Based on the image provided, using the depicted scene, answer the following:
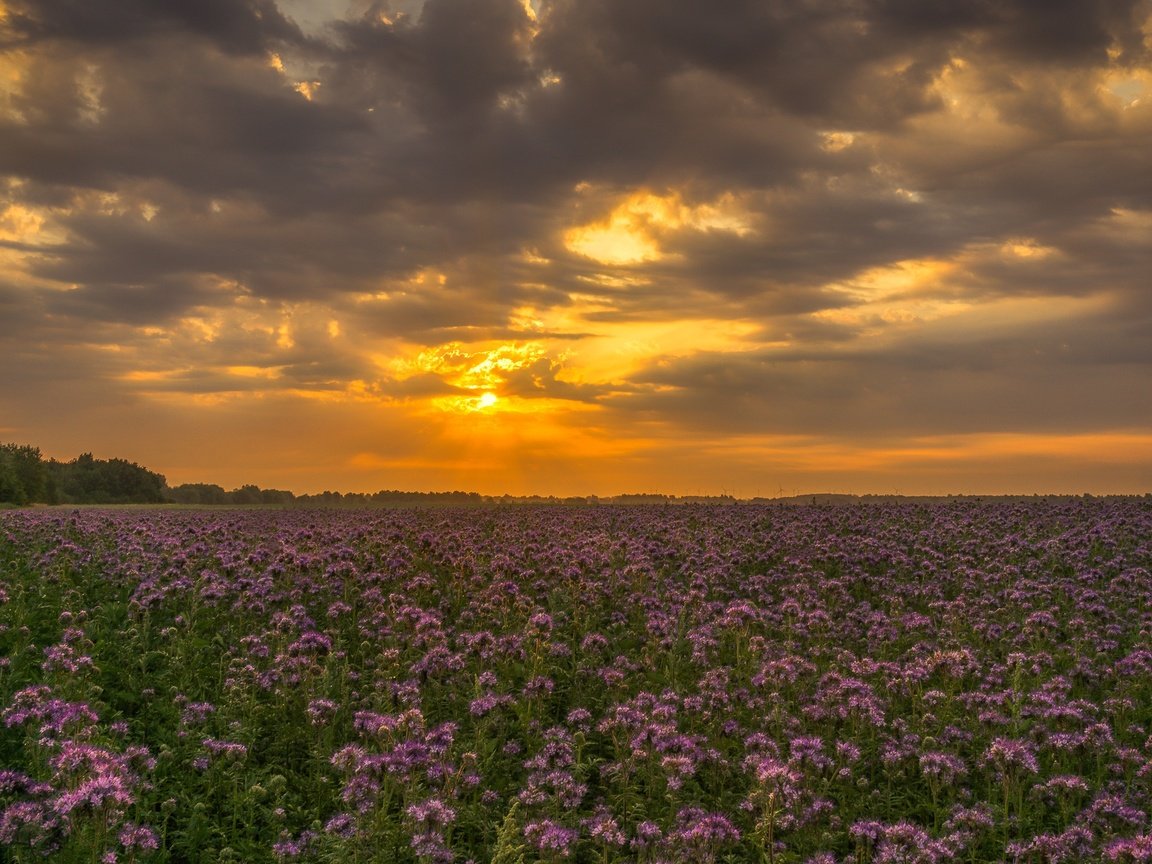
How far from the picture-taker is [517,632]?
14695 millimetres

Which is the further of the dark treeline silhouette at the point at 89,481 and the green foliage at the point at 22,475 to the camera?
the dark treeline silhouette at the point at 89,481

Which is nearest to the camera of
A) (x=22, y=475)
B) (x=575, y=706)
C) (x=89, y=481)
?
(x=575, y=706)

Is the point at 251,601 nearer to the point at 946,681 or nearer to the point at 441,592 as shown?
the point at 441,592

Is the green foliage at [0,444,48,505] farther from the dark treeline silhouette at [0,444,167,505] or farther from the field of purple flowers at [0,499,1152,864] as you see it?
the field of purple flowers at [0,499,1152,864]

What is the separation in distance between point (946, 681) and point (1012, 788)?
10.6 ft

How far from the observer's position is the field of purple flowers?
25.9ft

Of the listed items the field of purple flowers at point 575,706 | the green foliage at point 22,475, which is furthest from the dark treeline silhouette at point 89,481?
the field of purple flowers at point 575,706

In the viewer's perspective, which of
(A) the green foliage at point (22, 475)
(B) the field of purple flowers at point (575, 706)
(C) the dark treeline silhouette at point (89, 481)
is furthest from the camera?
(C) the dark treeline silhouette at point (89, 481)

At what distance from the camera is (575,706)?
1244 cm

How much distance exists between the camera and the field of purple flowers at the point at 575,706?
25.9 ft

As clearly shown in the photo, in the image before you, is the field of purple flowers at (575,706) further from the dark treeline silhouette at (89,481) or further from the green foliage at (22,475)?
the dark treeline silhouette at (89,481)

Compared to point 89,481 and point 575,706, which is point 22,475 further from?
point 575,706

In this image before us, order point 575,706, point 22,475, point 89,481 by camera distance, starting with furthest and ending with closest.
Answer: point 89,481
point 22,475
point 575,706

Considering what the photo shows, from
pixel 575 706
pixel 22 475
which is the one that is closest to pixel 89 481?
pixel 22 475
